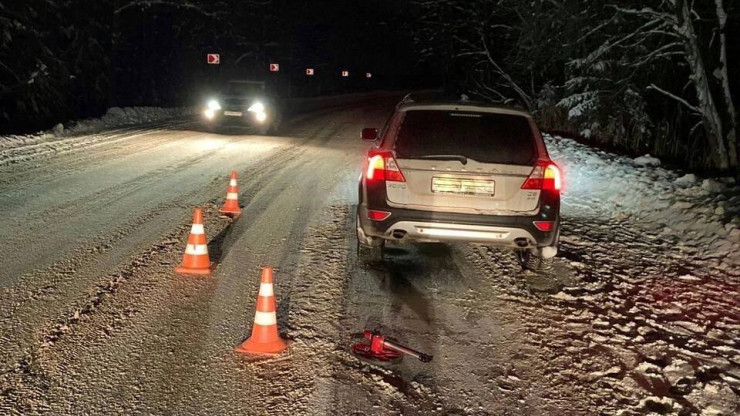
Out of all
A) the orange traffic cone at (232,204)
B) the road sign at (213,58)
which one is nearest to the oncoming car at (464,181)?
the orange traffic cone at (232,204)

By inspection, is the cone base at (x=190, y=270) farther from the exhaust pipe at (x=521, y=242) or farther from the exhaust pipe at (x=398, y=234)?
the exhaust pipe at (x=521, y=242)

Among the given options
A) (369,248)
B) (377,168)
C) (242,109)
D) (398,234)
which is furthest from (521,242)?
(242,109)

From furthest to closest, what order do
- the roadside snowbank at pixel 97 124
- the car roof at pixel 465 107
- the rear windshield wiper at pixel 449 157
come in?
the roadside snowbank at pixel 97 124
the car roof at pixel 465 107
the rear windshield wiper at pixel 449 157

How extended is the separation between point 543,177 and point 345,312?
226cm

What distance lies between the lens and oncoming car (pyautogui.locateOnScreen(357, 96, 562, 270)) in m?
5.95

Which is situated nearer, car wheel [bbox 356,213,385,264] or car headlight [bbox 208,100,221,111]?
car wheel [bbox 356,213,385,264]

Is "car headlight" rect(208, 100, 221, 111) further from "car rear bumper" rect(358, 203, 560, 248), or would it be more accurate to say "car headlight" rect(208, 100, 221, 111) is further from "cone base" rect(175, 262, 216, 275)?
"car rear bumper" rect(358, 203, 560, 248)

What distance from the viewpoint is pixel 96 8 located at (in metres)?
24.5

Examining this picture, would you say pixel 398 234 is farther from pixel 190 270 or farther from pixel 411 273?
pixel 190 270

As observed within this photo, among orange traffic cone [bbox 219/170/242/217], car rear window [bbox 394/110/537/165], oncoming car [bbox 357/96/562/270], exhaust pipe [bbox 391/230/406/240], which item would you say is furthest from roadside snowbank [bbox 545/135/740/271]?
orange traffic cone [bbox 219/170/242/217]

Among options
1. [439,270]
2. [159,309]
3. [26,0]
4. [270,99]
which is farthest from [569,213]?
[26,0]

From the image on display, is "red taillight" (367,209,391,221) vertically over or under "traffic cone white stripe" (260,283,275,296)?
over

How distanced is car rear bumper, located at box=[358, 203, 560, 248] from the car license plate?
0.22 metres

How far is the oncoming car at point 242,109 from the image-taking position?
20406 mm
